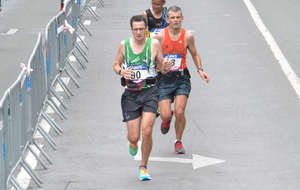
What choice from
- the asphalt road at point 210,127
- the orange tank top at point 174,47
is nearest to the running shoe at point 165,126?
the asphalt road at point 210,127

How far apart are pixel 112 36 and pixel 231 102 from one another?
6.84 m

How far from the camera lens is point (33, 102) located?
11016 millimetres

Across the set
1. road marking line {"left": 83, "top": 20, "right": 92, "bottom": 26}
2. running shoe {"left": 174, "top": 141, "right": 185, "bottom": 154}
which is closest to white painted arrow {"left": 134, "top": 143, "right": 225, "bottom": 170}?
running shoe {"left": 174, "top": 141, "right": 185, "bottom": 154}

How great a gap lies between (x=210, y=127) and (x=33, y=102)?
330 centimetres

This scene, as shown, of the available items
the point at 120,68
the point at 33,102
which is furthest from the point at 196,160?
the point at 33,102

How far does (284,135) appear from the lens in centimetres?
1256

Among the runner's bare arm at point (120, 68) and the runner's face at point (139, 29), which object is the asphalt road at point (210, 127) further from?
the runner's face at point (139, 29)

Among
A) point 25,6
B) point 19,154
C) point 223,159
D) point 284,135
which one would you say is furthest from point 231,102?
point 25,6

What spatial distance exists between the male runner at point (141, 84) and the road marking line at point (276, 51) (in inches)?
214

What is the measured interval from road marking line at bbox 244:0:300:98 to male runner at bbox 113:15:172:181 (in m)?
5.44

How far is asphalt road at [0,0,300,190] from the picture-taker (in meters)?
10.5

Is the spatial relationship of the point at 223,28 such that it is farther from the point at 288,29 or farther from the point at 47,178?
the point at 47,178

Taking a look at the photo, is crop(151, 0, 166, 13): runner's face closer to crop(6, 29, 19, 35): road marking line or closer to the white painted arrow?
the white painted arrow

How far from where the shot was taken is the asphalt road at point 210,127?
1049 centimetres
